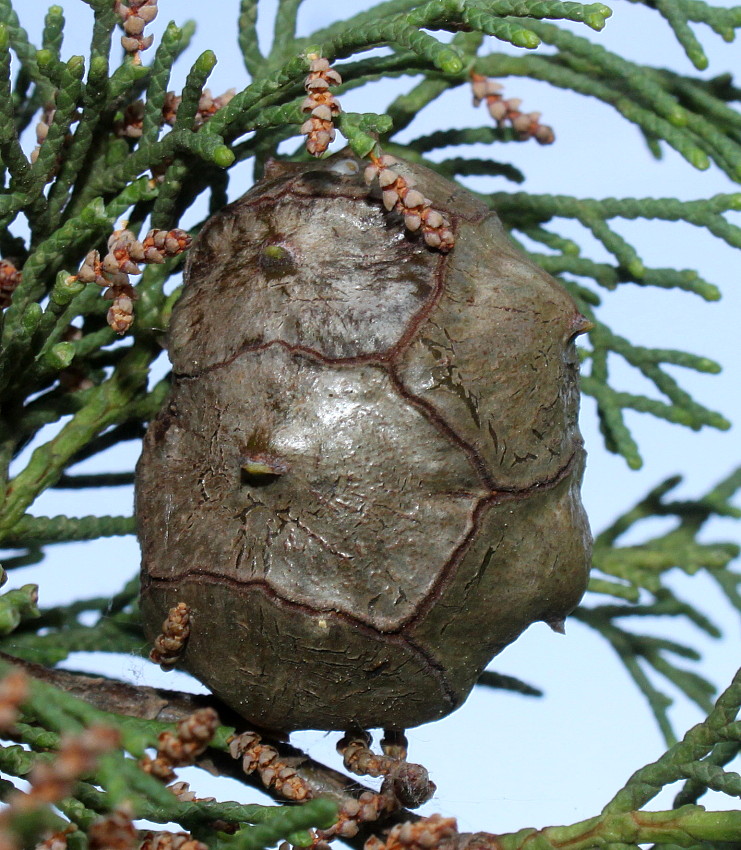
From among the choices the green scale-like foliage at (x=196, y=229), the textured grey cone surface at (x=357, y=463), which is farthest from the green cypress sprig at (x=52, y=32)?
the textured grey cone surface at (x=357, y=463)

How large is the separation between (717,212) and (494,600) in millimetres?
1328

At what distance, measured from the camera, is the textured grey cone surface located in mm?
1967

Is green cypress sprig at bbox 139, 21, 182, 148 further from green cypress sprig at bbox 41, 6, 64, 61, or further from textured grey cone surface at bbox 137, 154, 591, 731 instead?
textured grey cone surface at bbox 137, 154, 591, 731

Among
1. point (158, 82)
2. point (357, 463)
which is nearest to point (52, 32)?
point (158, 82)

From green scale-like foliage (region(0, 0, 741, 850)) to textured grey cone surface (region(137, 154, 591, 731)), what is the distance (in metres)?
0.21

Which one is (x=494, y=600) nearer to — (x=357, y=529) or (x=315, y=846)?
(x=357, y=529)

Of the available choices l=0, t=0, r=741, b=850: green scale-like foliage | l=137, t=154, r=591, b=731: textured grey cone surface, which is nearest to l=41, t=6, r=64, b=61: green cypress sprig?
l=0, t=0, r=741, b=850: green scale-like foliage

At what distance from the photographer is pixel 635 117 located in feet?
9.53

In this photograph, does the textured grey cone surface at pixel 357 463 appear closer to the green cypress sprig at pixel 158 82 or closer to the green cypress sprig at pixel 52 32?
the green cypress sprig at pixel 158 82

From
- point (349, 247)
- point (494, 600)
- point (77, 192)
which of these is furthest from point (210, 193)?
point (494, 600)

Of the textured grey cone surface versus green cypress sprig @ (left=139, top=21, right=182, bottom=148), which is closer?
the textured grey cone surface

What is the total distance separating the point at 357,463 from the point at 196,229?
974mm

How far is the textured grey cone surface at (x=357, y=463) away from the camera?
1.97 meters

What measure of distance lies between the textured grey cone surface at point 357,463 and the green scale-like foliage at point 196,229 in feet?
0.70
